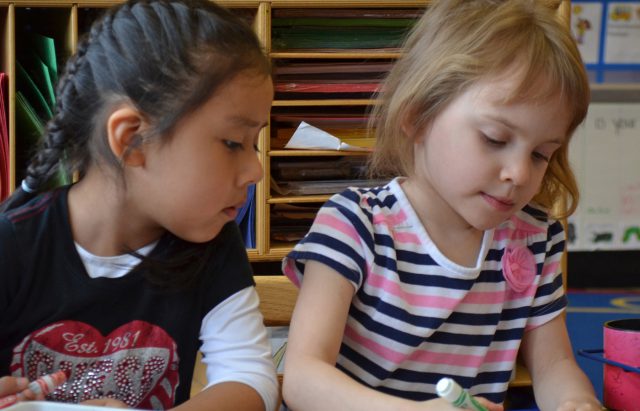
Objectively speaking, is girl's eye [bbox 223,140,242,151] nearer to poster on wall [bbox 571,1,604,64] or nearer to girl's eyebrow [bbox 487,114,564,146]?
girl's eyebrow [bbox 487,114,564,146]

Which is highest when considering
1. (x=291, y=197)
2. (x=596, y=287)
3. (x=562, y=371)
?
(x=291, y=197)

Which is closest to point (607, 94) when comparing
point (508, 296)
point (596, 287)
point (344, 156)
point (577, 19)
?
point (577, 19)

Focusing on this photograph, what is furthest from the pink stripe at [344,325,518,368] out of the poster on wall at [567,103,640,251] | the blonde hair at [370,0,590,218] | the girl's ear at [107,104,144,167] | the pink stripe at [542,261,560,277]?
the poster on wall at [567,103,640,251]

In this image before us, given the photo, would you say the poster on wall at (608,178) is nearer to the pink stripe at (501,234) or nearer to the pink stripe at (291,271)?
the pink stripe at (501,234)

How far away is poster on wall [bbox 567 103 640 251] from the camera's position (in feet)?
11.1

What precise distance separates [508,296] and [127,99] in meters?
0.54

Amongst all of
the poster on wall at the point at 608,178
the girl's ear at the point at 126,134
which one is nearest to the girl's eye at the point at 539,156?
the girl's ear at the point at 126,134

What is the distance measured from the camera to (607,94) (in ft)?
11.2

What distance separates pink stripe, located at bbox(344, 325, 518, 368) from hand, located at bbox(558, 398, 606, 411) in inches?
4.8

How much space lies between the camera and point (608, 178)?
11.3 feet

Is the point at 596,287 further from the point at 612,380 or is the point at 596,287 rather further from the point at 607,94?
the point at 612,380

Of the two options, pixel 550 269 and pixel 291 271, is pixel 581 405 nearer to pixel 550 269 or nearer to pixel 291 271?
pixel 550 269

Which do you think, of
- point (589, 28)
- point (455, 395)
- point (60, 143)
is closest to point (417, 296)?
point (455, 395)

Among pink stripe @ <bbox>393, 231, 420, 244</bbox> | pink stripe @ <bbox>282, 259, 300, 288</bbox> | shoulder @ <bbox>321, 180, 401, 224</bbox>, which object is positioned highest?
shoulder @ <bbox>321, 180, 401, 224</bbox>
